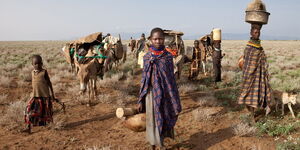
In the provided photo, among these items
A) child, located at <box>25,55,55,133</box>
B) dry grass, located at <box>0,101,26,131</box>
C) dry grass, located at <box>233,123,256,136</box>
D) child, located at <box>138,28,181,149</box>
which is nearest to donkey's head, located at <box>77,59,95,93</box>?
child, located at <box>25,55,55,133</box>

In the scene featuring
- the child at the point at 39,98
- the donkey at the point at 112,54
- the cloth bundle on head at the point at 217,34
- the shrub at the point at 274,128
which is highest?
the cloth bundle on head at the point at 217,34

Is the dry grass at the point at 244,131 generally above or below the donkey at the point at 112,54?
below

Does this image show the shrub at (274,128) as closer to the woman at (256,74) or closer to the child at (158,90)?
the woman at (256,74)

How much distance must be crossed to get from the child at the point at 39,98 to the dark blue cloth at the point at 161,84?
8.04 feet

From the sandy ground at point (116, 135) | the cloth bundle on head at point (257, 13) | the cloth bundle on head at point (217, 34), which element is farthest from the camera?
the cloth bundle on head at point (217, 34)

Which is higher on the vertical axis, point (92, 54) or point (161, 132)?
point (92, 54)

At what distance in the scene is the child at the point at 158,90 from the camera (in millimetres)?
3701

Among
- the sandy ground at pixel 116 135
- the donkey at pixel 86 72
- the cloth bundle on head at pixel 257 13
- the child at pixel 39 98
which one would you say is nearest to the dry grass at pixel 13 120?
the sandy ground at pixel 116 135

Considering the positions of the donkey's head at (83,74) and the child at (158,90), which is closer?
the child at (158,90)

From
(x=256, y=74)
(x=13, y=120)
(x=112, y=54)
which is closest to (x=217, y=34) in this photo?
(x=256, y=74)

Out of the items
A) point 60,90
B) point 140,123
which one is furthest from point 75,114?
point 60,90

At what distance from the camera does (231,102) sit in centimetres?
739

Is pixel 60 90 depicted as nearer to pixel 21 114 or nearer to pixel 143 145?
pixel 21 114

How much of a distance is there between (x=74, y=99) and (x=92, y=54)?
217 centimetres
